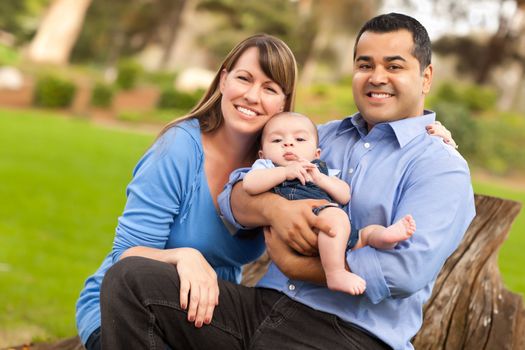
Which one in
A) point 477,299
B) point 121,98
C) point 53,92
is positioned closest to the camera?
point 477,299

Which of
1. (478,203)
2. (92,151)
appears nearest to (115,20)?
(92,151)

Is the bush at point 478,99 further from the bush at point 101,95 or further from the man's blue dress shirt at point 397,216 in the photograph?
the man's blue dress shirt at point 397,216

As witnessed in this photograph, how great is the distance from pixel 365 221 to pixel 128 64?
67.6 ft

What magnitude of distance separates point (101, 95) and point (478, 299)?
A: 18.2 m

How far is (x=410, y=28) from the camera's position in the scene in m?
2.53

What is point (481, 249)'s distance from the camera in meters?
3.23

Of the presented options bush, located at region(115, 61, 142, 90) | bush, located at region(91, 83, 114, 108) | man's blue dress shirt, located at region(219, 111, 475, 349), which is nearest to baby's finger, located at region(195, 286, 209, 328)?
man's blue dress shirt, located at region(219, 111, 475, 349)

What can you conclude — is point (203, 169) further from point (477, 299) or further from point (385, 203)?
point (477, 299)

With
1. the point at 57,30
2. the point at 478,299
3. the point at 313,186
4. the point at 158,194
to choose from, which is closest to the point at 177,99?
the point at 57,30

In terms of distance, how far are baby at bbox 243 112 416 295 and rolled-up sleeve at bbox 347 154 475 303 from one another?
1.5 inches

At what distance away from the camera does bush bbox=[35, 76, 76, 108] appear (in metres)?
19.9

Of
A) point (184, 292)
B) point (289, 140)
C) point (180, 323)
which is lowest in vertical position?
point (180, 323)

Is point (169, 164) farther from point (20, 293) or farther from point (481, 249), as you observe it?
point (20, 293)

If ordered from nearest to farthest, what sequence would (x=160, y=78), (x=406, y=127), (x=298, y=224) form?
(x=298, y=224), (x=406, y=127), (x=160, y=78)
